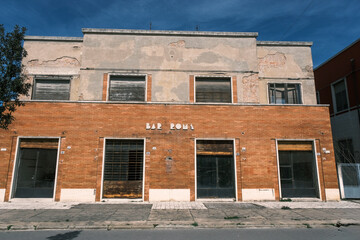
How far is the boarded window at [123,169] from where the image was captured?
12.4m

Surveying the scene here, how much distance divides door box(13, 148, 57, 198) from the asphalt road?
214 inches

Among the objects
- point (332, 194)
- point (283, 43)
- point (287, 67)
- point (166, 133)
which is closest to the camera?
point (332, 194)

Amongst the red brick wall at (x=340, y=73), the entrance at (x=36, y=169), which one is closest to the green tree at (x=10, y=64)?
the entrance at (x=36, y=169)

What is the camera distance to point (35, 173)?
1249cm

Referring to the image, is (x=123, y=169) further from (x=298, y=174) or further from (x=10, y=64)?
(x=298, y=174)

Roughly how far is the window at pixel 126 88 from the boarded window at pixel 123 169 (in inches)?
104

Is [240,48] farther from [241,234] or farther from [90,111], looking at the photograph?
[241,234]

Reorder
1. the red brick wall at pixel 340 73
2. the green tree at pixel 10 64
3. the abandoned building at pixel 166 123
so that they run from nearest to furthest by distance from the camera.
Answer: the green tree at pixel 10 64 → the abandoned building at pixel 166 123 → the red brick wall at pixel 340 73

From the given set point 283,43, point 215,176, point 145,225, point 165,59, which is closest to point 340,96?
point 283,43

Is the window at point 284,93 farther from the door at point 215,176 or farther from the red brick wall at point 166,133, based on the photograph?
the door at point 215,176

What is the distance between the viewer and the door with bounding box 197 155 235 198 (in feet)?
41.5

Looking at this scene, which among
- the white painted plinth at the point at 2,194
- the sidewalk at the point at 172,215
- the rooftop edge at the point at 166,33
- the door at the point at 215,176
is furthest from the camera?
the rooftop edge at the point at 166,33

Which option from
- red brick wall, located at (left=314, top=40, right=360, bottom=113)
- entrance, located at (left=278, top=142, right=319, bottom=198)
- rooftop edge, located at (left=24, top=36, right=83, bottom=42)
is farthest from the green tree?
red brick wall, located at (left=314, top=40, right=360, bottom=113)

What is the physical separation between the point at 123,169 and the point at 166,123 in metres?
3.21
